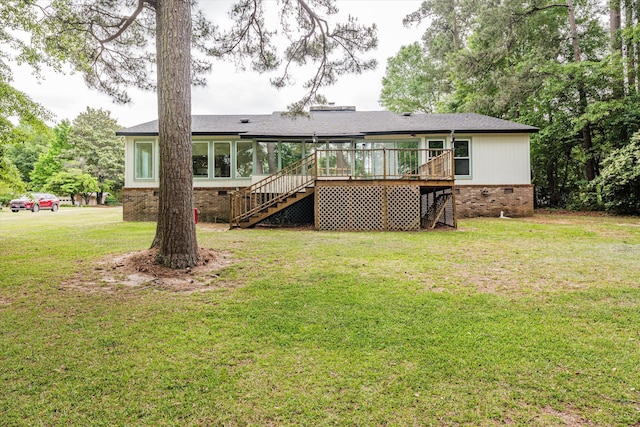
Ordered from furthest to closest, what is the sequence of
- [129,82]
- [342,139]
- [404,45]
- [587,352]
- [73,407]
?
[404,45]
[342,139]
[129,82]
[587,352]
[73,407]

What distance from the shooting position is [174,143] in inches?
210

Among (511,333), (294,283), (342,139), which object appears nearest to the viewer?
(511,333)

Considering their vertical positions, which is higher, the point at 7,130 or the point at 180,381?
the point at 7,130

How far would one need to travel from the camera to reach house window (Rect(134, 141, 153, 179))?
13953mm

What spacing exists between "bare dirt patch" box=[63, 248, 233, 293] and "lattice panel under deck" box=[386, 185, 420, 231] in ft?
19.1

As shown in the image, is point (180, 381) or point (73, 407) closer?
point (73, 407)

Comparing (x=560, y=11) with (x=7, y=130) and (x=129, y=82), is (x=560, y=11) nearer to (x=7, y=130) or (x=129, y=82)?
(x=129, y=82)

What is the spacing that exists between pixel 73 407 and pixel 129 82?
27.3 ft

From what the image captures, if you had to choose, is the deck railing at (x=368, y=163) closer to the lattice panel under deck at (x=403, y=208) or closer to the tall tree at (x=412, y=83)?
the lattice panel under deck at (x=403, y=208)

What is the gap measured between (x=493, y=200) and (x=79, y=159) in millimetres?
38695

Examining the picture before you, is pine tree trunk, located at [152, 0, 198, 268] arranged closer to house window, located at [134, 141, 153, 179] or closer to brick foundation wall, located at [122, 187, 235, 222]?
brick foundation wall, located at [122, 187, 235, 222]

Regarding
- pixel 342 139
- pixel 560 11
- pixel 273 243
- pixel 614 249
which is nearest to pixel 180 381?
pixel 273 243

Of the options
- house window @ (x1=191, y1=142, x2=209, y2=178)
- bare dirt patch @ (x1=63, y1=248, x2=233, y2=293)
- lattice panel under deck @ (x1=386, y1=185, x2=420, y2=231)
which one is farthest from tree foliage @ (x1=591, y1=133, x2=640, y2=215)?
house window @ (x1=191, y1=142, x2=209, y2=178)

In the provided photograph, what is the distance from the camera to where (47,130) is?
732cm
